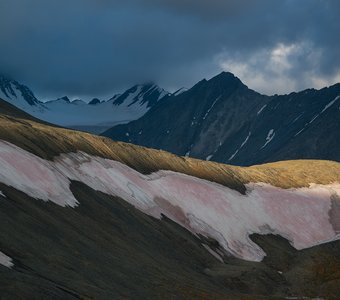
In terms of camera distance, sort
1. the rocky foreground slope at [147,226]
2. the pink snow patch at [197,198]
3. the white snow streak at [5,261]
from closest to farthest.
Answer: the white snow streak at [5,261], the rocky foreground slope at [147,226], the pink snow patch at [197,198]

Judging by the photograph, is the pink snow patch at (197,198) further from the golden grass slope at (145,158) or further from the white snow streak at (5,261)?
the white snow streak at (5,261)

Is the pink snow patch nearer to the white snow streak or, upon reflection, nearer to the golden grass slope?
the golden grass slope

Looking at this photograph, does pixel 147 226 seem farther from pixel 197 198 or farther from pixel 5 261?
pixel 5 261

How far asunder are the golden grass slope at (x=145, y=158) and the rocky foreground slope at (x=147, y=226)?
461mm

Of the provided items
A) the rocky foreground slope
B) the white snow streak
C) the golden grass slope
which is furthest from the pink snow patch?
the white snow streak

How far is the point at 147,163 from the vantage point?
12275cm

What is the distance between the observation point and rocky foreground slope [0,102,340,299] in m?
49.7

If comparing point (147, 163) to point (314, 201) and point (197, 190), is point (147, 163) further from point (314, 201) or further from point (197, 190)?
point (314, 201)

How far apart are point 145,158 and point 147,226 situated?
43546mm

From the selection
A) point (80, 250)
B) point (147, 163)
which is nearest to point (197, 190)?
point (147, 163)

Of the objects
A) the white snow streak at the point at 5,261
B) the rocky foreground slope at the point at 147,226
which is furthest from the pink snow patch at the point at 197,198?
the white snow streak at the point at 5,261

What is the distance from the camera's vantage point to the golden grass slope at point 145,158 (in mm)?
90938

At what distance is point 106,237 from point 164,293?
55.5ft

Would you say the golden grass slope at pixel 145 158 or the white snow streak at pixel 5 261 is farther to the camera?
the golden grass slope at pixel 145 158
